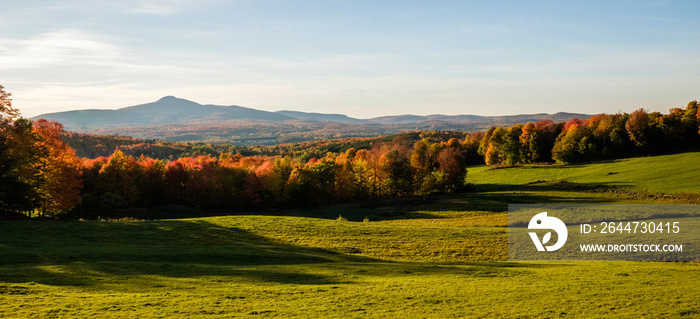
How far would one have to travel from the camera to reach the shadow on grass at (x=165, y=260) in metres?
19.2

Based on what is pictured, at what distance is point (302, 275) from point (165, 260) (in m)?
8.55

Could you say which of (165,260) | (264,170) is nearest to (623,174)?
(264,170)

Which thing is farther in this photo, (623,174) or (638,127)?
(638,127)

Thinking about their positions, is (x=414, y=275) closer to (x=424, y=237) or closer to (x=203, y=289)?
(x=203, y=289)

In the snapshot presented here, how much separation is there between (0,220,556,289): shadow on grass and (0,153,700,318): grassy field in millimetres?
75

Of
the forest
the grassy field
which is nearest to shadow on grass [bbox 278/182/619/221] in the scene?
the forest

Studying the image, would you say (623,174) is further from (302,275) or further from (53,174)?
(53,174)

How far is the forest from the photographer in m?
44.9

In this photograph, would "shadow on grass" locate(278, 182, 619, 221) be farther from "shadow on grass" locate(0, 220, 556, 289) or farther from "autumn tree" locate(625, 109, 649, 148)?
"autumn tree" locate(625, 109, 649, 148)

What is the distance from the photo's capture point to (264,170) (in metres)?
73.8

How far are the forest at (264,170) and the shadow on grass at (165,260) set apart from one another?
14.6 metres

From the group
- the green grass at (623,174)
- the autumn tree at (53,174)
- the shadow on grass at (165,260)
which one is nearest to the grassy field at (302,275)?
the shadow on grass at (165,260)

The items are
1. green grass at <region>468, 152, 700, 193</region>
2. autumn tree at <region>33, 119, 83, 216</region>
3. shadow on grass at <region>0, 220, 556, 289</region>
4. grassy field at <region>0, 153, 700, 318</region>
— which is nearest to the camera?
grassy field at <region>0, 153, 700, 318</region>

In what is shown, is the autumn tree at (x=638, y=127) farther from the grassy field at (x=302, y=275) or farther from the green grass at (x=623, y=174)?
the grassy field at (x=302, y=275)
